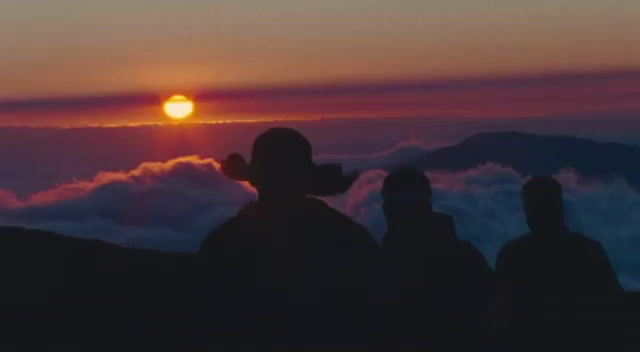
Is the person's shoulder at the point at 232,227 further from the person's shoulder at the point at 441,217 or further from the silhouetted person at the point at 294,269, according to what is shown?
the person's shoulder at the point at 441,217

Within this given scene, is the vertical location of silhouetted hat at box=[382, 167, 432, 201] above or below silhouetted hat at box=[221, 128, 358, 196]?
below

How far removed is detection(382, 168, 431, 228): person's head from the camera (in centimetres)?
591

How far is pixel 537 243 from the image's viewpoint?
234 inches

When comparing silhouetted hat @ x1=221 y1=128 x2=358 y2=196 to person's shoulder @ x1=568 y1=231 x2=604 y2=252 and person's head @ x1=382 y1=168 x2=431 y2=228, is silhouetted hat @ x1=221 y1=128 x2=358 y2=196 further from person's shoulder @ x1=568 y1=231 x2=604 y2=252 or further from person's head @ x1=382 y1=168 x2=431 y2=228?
person's shoulder @ x1=568 y1=231 x2=604 y2=252

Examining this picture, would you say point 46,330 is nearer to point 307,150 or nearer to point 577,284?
point 307,150

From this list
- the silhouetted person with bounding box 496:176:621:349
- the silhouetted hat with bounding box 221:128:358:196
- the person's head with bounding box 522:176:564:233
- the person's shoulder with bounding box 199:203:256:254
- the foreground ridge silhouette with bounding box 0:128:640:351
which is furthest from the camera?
the person's head with bounding box 522:176:564:233

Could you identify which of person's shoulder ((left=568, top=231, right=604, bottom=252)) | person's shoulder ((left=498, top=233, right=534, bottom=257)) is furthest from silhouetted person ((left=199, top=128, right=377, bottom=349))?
person's shoulder ((left=568, top=231, right=604, bottom=252))

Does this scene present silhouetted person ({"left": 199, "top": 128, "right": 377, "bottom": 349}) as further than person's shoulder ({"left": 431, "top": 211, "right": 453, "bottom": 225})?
No

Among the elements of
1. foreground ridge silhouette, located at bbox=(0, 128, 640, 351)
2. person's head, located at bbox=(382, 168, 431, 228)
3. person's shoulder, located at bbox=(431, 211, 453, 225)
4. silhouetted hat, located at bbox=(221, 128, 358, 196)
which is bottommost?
foreground ridge silhouette, located at bbox=(0, 128, 640, 351)

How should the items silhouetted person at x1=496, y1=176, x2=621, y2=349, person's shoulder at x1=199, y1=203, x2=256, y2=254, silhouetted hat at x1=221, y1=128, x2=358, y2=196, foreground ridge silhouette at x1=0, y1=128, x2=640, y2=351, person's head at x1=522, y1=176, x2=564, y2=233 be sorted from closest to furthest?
foreground ridge silhouette at x1=0, y1=128, x2=640, y2=351 < person's shoulder at x1=199, y1=203, x2=256, y2=254 < silhouetted hat at x1=221, y1=128, x2=358, y2=196 < silhouetted person at x1=496, y1=176, x2=621, y2=349 < person's head at x1=522, y1=176, x2=564, y2=233

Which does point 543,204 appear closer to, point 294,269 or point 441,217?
point 441,217

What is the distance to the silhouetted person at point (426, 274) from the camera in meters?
5.18

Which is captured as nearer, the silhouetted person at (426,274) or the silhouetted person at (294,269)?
the silhouetted person at (294,269)

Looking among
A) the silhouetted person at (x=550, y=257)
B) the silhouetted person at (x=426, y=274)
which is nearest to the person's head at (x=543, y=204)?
the silhouetted person at (x=550, y=257)
